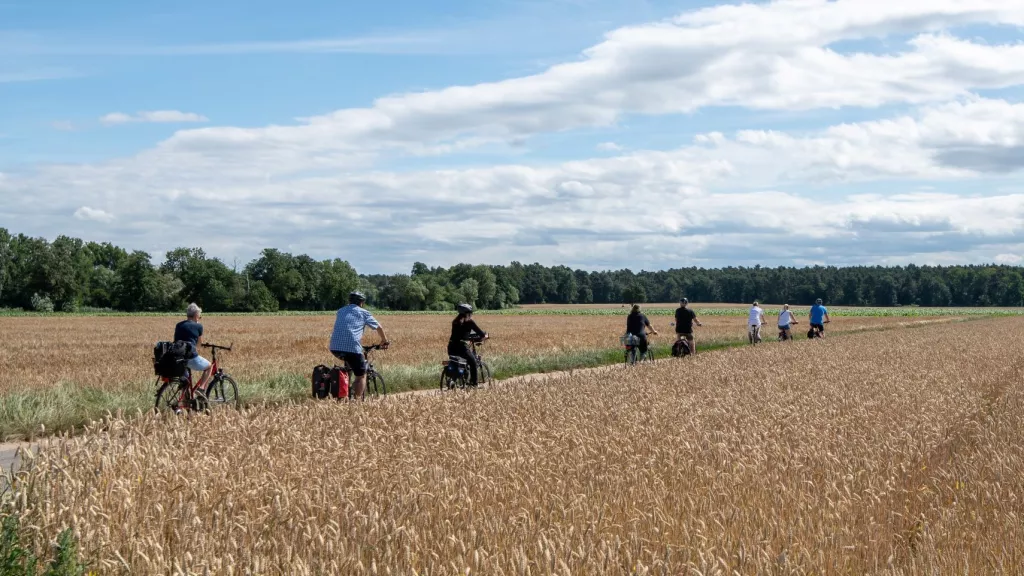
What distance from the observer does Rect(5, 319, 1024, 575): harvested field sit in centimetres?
475

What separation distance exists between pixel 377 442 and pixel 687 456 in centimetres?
277

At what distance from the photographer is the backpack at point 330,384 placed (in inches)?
517

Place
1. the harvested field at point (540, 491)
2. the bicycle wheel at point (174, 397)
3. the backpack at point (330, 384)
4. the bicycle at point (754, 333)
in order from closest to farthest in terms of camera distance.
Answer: the harvested field at point (540, 491) < the bicycle wheel at point (174, 397) < the backpack at point (330, 384) < the bicycle at point (754, 333)

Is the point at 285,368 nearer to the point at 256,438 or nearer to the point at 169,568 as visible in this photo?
the point at 256,438

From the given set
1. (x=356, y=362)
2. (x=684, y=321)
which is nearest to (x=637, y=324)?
(x=684, y=321)

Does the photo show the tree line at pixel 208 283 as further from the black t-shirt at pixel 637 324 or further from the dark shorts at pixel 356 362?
the dark shorts at pixel 356 362

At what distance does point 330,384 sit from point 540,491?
302 inches

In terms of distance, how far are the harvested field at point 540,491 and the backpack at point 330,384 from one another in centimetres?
194

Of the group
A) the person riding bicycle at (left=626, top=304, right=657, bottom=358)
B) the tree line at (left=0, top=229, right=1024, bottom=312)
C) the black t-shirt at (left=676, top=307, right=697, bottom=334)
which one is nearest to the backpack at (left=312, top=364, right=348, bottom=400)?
the person riding bicycle at (left=626, top=304, right=657, bottom=358)

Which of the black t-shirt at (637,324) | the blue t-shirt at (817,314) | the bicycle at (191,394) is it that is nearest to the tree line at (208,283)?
the blue t-shirt at (817,314)

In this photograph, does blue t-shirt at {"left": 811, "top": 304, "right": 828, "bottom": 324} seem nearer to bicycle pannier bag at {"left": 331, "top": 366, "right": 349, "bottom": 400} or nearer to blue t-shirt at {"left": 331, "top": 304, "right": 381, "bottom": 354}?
blue t-shirt at {"left": 331, "top": 304, "right": 381, "bottom": 354}

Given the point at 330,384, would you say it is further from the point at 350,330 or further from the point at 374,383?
the point at 374,383

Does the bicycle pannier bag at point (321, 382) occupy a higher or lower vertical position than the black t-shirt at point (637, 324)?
lower

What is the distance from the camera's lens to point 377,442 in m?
8.23
